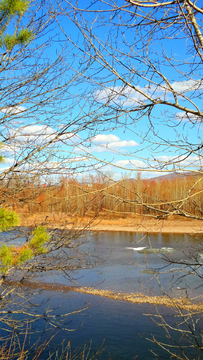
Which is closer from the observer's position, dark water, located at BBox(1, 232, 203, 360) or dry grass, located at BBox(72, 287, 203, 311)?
dark water, located at BBox(1, 232, 203, 360)

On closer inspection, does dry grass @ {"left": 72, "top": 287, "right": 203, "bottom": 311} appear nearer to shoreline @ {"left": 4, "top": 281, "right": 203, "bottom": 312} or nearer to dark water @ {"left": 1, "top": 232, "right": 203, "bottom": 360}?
shoreline @ {"left": 4, "top": 281, "right": 203, "bottom": 312}

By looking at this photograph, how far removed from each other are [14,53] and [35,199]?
178 centimetres

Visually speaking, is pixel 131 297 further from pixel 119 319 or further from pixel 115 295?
pixel 119 319

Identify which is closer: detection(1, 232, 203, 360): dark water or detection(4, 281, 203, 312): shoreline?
detection(1, 232, 203, 360): dark water

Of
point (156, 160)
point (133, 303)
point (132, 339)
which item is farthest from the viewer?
point (133, 303)

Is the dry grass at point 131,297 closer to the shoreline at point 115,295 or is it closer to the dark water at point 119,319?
the shoreline at point 115,295

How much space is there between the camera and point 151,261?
48.5 feet

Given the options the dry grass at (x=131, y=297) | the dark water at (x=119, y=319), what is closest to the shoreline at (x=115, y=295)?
the dry grass at (x=131, y=297)

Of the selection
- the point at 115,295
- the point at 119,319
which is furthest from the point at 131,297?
the point at 119,319

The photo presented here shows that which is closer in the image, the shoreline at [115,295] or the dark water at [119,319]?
the dark water at [119,319]

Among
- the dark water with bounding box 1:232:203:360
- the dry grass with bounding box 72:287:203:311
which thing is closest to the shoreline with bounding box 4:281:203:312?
the dry grass with bounding box 72:287:203:311

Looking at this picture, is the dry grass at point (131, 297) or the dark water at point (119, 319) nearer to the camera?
the dark water at point (119, 319)

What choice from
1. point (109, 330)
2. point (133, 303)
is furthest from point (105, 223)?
point (109, 330)

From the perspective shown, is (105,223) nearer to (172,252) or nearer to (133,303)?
(172,252)
